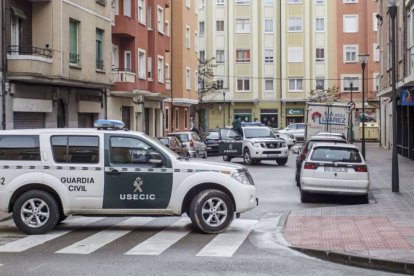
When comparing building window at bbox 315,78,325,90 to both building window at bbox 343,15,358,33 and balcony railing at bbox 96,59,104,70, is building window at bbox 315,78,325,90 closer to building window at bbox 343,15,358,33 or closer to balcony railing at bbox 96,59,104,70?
building window at bbox 343,15,358,33

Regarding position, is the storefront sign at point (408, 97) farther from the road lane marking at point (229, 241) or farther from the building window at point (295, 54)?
the building window at point (295, 54)

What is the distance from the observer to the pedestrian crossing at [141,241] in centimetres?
1016

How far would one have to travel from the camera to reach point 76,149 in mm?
11875

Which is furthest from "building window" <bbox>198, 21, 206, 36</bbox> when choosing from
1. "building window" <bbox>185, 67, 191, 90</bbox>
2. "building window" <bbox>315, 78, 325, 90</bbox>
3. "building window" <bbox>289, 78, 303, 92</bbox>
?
"building window" <bbox>185, 67, 191, 90</bbox>

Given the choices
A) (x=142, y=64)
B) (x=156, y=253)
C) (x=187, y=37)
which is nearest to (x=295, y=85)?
(x=187, y=37)

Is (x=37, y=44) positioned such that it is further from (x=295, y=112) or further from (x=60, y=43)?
(x=295, y=112)

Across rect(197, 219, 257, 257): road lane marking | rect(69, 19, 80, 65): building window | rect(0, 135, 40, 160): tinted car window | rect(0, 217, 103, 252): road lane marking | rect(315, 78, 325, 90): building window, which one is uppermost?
rect(315, 78, 325, 90): building window

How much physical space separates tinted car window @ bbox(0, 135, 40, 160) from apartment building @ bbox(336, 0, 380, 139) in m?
59.0

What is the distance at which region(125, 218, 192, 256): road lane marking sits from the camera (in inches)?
398

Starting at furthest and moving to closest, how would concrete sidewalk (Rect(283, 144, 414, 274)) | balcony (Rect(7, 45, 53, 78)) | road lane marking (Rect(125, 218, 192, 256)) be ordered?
balcony (Rect(7, 45, 53, 78)), road lane marking (Rect(125, 218, 192, 256)), concrete sidewalk (Rect(283, 144, 414, 274))

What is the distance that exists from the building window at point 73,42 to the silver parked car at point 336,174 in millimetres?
13314

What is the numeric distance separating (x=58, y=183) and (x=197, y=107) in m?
58.7

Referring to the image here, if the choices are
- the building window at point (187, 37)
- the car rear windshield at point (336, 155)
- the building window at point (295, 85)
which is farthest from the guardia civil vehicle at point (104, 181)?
the building window at point (295, 85)

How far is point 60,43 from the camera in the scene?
25.3 meters
